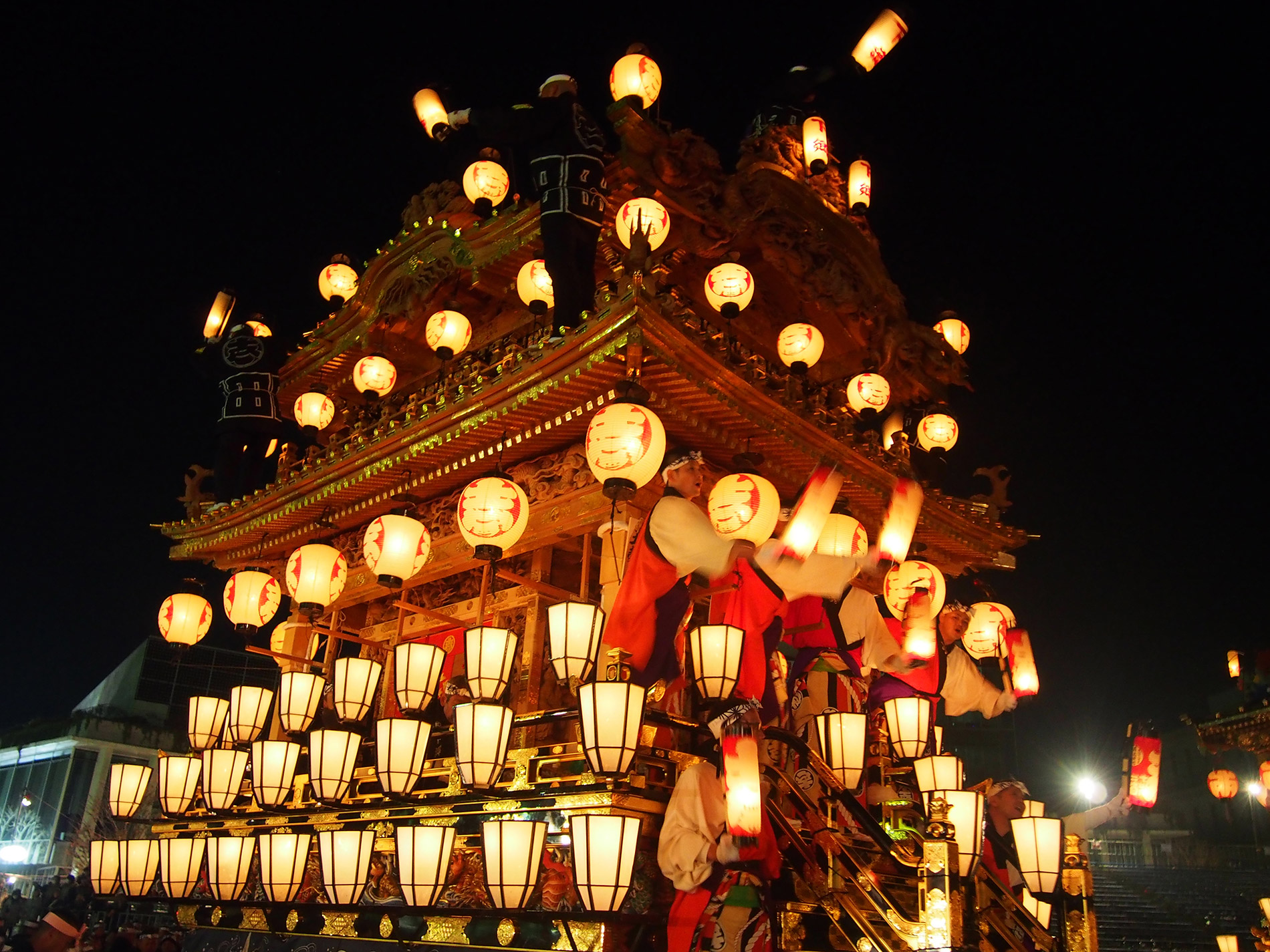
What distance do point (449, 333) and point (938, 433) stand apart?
582cm

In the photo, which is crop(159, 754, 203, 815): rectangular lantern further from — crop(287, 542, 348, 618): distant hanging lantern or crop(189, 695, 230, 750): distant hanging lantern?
crop(287, 542, 348, 618): distant hanging lantern

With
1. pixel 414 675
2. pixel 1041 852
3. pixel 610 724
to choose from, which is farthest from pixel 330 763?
pixel 1041 852

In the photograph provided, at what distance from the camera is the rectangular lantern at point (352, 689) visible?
764 centimetres

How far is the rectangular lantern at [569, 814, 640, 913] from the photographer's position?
5.20m

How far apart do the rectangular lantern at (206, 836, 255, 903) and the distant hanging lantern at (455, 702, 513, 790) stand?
3444 millimetres

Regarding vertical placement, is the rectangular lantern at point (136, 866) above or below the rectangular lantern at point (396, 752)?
below

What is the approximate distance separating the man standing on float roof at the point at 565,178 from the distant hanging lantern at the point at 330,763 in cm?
411

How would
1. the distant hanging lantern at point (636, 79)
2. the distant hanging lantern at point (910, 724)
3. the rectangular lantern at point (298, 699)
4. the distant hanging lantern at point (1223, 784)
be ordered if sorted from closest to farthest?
1. the distant hanging lantern at point (910, 724)
2. the rectangular lantern at point (298, 699)
3. the distant hanging lantern at point (636, 79)
4. the distant hanging lantern at point (1223, 784)

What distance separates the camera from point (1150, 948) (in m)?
12.4

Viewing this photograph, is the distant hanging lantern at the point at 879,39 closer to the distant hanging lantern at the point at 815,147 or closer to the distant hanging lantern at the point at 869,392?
the distant hanging lantern at the point at 815,147

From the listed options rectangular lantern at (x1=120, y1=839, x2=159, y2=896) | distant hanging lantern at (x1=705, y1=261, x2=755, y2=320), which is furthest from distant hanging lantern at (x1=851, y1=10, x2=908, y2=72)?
rectangular lantern at (x1=120, y1=839, x2=159, y2=896)

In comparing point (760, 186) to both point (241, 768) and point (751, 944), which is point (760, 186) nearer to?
point (751, 944)

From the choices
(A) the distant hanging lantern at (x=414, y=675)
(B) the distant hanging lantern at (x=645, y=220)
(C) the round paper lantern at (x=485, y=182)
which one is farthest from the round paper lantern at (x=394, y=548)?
(C) the round paper lantern at (x=485, y=182)

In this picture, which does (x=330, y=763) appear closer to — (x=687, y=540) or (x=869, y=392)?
(x=687, y=540)
